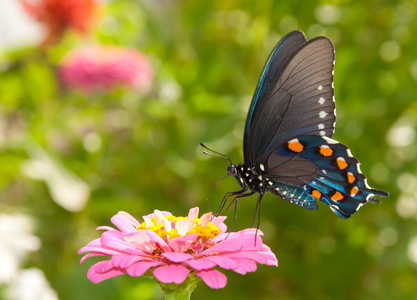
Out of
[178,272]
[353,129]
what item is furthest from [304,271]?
[178,272]

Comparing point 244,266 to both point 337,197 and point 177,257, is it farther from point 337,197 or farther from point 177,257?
point 337,197

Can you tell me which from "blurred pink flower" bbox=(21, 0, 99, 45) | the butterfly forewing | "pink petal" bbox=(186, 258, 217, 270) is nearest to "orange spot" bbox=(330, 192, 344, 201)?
the butterfly forewing

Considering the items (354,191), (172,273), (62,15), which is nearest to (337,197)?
(354,191)

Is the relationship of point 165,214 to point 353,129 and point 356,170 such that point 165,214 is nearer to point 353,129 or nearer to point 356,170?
point 356,170

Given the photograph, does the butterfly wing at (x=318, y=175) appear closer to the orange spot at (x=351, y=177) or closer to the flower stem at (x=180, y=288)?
the orange spot at (x=351, y=177)

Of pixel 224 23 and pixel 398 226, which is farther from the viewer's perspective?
pixel 224 23
